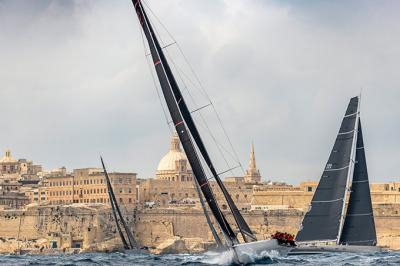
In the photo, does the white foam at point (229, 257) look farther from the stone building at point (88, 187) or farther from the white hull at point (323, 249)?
the stone building at point (88, 187)

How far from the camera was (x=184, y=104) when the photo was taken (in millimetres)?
45156

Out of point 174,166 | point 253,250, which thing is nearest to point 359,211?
point 253,250

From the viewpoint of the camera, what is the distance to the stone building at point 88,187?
14000 centimetres

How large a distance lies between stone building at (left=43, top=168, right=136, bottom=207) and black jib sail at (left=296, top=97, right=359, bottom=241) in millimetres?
79695

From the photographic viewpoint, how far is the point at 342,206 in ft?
186

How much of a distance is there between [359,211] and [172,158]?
107m

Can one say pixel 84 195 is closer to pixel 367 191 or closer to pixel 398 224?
pixel 398 224

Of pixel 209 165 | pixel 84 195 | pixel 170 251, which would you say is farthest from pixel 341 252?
pixel 84 195

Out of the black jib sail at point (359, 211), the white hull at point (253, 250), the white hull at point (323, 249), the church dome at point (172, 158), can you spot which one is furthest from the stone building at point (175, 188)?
the white hull at point (253, 250)

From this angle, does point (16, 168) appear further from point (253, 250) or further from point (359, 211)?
point (253, 250)

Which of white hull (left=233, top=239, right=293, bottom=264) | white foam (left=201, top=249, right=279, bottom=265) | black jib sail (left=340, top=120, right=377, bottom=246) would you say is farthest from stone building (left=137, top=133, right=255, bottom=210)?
white hull (left=233, top=239, right=293, bottom=264)

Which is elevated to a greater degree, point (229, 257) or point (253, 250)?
point (253, 250)

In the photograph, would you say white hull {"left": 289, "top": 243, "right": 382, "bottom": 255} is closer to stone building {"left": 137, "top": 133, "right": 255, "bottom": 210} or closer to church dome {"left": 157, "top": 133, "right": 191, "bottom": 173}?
stone building {"left": 137, "top": 133, "right": 255, "bottom": 210}

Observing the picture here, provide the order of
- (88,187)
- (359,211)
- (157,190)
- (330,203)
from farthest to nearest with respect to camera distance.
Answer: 1. (157,190)
2. (88,187)
3. (359,211)
4. (330,203)
